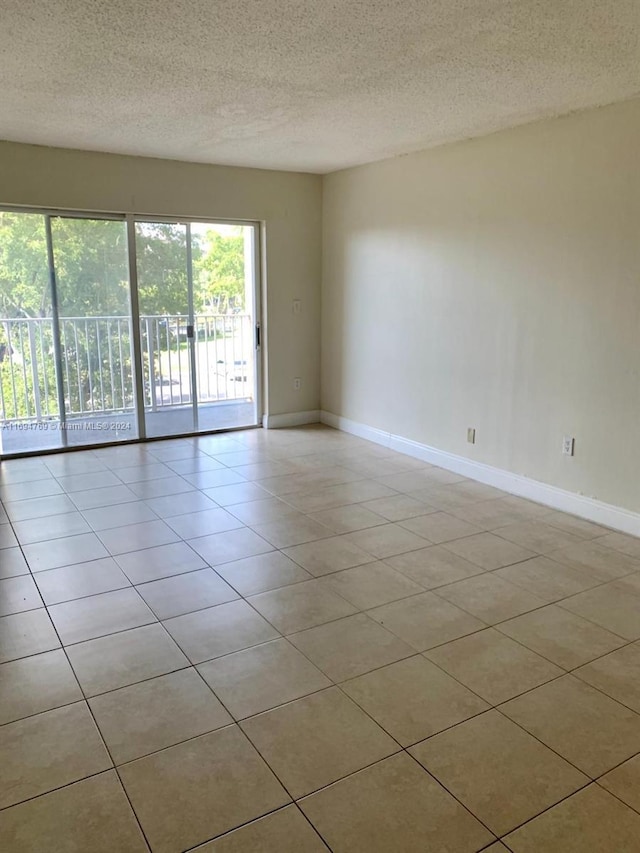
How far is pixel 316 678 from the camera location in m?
2.23

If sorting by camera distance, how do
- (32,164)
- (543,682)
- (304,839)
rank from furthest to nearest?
(32,164) → (543,682) → (304,839)

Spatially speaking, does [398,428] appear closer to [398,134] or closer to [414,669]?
[398,134]

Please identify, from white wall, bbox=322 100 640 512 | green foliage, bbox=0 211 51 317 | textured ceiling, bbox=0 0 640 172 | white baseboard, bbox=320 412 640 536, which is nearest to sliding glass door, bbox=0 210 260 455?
green foliage, bbox=0 211 51 317

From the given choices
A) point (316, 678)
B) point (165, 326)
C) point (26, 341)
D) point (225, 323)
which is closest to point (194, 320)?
point (165, 326)

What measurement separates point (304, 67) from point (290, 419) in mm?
3752

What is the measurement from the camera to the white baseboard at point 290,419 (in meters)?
6.13

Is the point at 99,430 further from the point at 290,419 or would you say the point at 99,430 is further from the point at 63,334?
the point at 290,419

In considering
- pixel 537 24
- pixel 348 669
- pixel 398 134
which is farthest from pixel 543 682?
pixel 398 134

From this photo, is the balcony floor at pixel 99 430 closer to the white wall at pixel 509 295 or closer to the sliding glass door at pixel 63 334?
the sliding glass door at pixel 63 334

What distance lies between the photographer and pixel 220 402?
22.1ft

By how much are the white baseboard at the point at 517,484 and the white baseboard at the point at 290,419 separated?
699mm

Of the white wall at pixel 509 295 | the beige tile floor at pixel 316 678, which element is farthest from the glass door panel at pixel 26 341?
the white wall at pixel 509 295

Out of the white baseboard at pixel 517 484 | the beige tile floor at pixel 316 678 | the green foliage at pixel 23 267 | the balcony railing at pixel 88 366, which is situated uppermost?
the green foliage at pixel 23 267

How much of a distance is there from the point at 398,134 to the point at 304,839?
4.00 m
